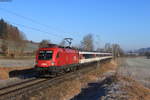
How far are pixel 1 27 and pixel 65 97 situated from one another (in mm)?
97493

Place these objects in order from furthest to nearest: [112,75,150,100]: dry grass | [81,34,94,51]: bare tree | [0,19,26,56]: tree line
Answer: [81,34,94,51]: bare tree < [0,19,26,56]: tree line < [112,75,150,100]: dry grass

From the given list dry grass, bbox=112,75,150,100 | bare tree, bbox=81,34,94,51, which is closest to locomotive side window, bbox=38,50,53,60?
dry grass, bbox=112,75,150,100

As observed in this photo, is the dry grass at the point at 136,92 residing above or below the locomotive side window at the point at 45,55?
below

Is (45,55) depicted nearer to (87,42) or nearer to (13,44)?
(13,44)

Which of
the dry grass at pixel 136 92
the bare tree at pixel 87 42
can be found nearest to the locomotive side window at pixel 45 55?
the dry grass at pixel 136 92

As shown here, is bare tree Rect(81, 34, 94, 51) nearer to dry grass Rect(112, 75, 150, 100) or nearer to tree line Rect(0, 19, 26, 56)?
tree line Rect(0, 19, 26, 56)

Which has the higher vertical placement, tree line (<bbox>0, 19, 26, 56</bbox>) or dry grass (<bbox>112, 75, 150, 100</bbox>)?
tree line (<bbox>0, 19, 26, 56</bbox>)

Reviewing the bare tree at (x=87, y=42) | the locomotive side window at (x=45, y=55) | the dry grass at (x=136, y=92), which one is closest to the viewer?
the dry grass at (x=136, y=92)

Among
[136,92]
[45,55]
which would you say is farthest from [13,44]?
[136,92]

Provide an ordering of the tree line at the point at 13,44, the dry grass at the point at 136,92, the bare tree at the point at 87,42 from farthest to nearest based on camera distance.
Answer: the bare tree at the point at 87,42, the tree line at the point at 13,44, the dry grass at the point at 136,92

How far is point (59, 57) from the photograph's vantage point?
22.0 metres

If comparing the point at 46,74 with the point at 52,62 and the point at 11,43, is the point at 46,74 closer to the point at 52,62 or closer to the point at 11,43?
the point at 52,62

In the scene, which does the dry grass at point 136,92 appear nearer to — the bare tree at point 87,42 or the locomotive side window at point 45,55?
the locomotive side window at point 45,55

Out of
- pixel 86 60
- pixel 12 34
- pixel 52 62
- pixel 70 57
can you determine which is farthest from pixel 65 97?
pixel 12 34
